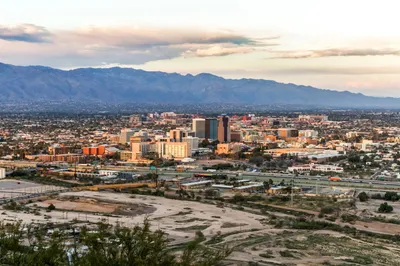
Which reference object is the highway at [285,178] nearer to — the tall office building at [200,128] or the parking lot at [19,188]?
the parking lot at [19,188]

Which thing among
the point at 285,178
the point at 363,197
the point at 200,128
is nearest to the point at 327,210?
the point at 363,197

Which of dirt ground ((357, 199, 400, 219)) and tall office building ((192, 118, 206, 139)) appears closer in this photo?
dirt ground ((357, 199, 400, 219))

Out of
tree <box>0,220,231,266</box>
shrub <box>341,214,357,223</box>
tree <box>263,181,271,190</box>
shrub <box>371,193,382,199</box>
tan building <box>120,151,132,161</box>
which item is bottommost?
tan building <box>120,151,132,161</box>

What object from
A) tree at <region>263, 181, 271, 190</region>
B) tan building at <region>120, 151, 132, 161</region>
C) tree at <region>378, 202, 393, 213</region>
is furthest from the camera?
tan building at <region>120, 151, 132, 161</region>

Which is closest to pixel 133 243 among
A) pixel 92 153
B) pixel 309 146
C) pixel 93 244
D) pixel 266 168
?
pixel 93 244

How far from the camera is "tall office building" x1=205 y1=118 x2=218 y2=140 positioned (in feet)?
409

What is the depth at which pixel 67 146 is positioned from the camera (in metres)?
99.7

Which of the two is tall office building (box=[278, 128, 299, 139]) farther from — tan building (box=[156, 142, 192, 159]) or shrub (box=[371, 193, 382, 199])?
shrub (box=[371, 193, 382, 199])

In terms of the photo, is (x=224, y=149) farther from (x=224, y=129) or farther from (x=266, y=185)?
(x=266, y=185)

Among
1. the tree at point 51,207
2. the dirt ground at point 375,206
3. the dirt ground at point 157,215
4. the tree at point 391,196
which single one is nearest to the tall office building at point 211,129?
the dirt ground at point 157,215

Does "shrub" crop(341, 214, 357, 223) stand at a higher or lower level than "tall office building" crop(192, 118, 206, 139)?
lower

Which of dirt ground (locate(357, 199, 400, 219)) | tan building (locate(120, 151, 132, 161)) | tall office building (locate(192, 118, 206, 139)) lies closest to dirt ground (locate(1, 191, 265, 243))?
dirt ground (locate(357, 199, 400, 219))

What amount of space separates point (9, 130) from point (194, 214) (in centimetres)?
10267

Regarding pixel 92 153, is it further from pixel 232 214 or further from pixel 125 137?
pixel 232 214
